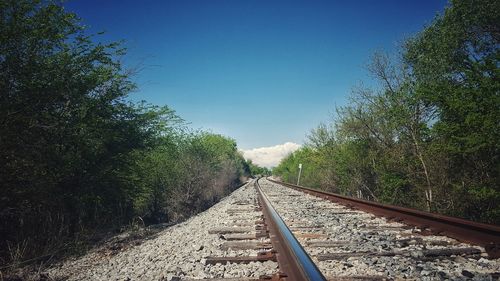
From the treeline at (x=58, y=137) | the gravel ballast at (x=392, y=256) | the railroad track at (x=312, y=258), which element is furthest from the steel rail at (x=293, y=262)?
the treeline at (x=58, y=137)

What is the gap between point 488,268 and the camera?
9.00 feet

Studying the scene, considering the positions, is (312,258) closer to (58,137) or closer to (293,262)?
(293,262)

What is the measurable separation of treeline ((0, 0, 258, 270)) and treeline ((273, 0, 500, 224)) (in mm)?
9881

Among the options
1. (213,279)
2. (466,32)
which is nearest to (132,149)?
(213,279)

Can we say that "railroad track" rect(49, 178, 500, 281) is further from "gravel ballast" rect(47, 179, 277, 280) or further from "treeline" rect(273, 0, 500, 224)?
"treeline" rect(273, 0, 500, 224)

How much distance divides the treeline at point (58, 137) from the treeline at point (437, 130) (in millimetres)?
9881

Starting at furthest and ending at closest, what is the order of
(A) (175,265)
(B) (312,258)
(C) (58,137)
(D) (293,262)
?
1. (C) (58,137)
2. (A) (175,265)
3. (B) (312,258)
4. (D) (293,262)

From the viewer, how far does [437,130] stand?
8.44m

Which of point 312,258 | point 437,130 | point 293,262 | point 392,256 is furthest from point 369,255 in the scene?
point 437,130

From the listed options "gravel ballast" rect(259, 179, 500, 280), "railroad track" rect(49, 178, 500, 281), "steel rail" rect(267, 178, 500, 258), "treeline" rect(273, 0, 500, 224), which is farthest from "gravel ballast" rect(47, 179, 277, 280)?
"treeline" rect(273, 0, 500, 224)

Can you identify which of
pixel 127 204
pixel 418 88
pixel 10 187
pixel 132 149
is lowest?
pixel 127 204

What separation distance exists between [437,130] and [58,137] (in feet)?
35.5

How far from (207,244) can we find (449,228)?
142 inches

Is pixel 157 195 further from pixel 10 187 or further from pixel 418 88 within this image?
pixel 418 88
